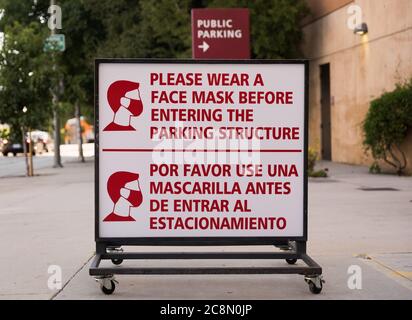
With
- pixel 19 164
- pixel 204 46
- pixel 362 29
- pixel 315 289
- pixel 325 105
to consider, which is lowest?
pixel 19 164

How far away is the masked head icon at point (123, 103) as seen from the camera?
6.02 meters

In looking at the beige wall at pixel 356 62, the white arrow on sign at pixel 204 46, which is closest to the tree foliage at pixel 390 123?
the beige wall at pixel 356 62

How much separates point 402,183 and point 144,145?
11.0 meters

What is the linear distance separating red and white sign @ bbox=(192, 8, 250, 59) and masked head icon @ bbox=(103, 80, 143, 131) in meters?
13.8

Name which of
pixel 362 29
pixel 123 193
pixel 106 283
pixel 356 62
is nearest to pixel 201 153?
pixel 123 193

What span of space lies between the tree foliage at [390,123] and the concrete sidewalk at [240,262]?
413cm

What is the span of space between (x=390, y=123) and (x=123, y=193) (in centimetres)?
1313

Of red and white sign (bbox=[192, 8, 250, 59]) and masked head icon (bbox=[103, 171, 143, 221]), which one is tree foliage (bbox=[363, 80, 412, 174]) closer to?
red and white sign (bbox=[192, 8, 250, 59])

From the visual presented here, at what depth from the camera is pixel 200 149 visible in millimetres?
6098

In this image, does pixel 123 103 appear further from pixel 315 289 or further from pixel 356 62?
pixel 356 62

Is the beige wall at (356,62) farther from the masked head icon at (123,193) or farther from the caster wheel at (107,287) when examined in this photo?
the caster wheel at (107,287)

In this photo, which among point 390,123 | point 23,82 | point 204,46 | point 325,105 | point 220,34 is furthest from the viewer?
point 325,105

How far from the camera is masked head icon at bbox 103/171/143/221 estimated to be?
606cm

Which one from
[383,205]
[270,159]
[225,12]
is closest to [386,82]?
[225,12]
